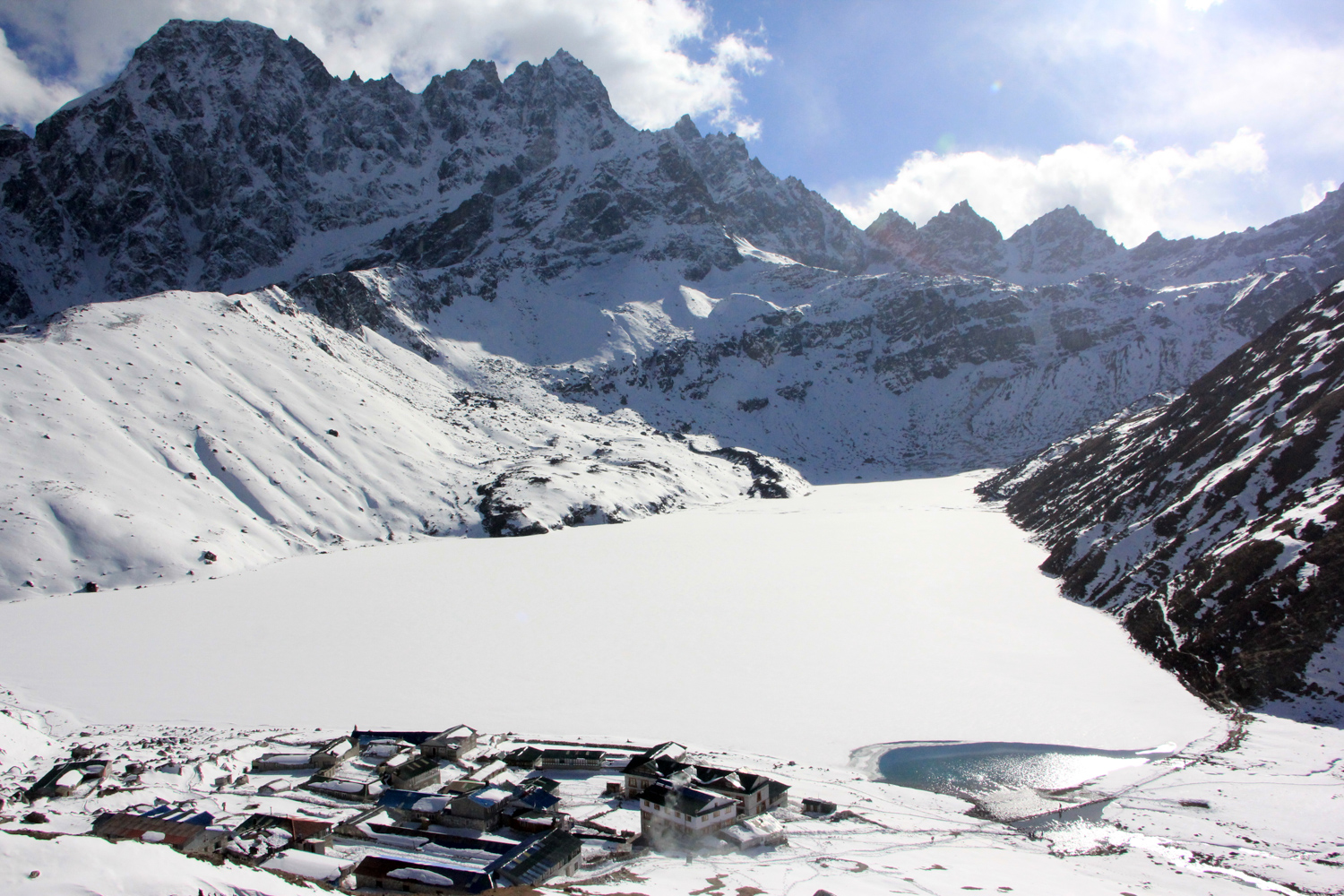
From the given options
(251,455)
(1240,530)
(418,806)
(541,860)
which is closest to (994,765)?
(541,860)

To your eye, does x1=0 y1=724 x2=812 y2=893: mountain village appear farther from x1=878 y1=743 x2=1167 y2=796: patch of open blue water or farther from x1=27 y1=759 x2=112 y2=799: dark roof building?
x1=878 y1=743 x2=1167 y2=796: patch of open blue water

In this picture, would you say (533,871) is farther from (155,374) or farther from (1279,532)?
(155,374)

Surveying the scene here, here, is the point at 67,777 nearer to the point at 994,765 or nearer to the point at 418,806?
the point at 418,806

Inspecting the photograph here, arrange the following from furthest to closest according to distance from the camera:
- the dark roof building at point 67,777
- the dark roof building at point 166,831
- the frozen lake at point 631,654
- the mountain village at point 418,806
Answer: the frozen lake at point 631,654, the dark roof building at point 67,777, the mountain village at point 418,806, the dark roof building at point 166,831

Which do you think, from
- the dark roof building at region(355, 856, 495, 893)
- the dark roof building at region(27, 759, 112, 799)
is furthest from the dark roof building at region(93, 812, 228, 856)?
the dark roof building at region(355, 856, 495, 893)

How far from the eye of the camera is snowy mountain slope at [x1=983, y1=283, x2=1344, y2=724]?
4109cm

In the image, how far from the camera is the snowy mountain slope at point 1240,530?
4109cm

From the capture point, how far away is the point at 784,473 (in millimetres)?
167625

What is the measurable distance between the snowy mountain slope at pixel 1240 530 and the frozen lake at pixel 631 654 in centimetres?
337

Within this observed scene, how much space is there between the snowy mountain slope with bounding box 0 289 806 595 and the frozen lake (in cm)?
799

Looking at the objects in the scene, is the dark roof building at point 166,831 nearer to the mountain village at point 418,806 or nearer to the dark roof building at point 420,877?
the mountain village at point 418,806

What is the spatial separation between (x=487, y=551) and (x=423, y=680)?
1771 inches

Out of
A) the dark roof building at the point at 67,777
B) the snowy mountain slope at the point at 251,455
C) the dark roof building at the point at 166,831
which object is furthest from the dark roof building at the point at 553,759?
the snowy mountain slope at the point at 251,455

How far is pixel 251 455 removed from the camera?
92.8 metres
